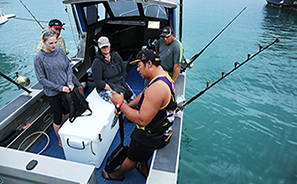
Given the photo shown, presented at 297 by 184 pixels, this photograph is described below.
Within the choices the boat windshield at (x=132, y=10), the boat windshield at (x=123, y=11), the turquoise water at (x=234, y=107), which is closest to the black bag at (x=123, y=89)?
the turquoise water at (x=234, y=107)

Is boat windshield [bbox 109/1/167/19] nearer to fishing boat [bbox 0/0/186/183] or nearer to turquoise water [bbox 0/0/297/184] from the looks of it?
fishing boat [bbox 0/0/186/183]

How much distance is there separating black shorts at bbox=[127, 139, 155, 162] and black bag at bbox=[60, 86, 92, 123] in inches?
33.6

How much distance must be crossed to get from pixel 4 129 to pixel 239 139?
4.53 metres

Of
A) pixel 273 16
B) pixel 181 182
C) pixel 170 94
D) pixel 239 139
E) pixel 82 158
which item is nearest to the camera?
pixel 170 94

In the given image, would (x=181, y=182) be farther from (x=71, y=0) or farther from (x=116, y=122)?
(x=71, y=0)

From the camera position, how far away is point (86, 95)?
384 centimetres

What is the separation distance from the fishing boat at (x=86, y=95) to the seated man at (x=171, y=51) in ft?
1.31

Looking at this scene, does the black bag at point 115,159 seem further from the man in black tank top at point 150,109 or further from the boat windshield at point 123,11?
the boat windshield at point 123,11

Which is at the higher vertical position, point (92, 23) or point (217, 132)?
point (92, 23)

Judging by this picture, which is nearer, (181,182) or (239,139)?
(181,182)

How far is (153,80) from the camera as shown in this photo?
1.55 metres

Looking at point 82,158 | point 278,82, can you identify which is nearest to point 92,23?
point 82,158

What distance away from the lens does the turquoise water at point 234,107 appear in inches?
146

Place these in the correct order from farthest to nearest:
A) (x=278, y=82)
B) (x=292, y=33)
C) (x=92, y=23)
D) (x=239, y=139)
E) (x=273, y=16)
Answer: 1. (x=273, y=16)
2. (x=292, y=33)
3. (x=278, y=82)
4. (x=239, y=139)
5. (x=92, y=23)
